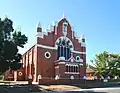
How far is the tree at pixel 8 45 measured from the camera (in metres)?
38.2

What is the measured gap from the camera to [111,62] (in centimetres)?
6259

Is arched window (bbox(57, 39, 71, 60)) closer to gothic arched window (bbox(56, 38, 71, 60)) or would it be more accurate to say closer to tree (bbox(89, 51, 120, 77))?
gothic arched window (bbox(56, 38, 71, 60))

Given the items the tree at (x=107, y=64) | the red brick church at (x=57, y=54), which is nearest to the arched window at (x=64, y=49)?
the red brick church at (x=57, y=54)

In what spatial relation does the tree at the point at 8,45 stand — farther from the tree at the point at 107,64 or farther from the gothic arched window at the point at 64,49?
the tree at the point at 107,64

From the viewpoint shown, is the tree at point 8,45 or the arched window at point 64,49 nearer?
the tree at point 8,45

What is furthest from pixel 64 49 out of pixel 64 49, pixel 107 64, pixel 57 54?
pixel 107 64

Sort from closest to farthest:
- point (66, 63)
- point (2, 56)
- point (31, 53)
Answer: point (2, 56), point (66, 63), point (31, 53)

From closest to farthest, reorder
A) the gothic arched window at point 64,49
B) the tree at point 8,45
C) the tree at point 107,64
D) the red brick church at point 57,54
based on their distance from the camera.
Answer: the tree at point 8,45
the red brick church at point 57,54
the gothic arched window at point 64,49
the tree at point 107,64

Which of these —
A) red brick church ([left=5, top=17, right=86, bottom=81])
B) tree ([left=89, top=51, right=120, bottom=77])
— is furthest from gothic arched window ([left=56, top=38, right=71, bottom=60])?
tree ([left=89, top=51, right=120, bottom=77])

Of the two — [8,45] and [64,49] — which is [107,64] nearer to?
[64,49]

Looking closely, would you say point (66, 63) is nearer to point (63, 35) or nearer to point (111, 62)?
point (63, 35)

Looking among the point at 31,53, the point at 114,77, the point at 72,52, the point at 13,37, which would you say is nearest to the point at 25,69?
the point at 31,53

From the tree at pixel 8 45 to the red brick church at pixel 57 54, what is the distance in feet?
26.3

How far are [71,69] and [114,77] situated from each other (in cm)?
1608
